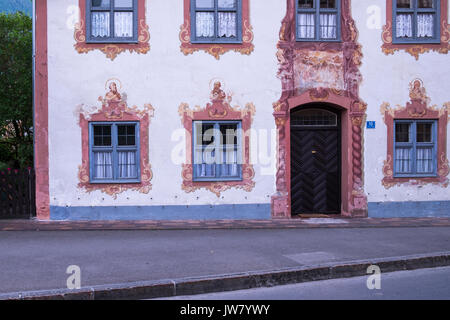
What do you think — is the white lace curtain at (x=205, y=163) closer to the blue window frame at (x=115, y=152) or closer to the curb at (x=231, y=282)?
the blue window frame at (x=115, y=152)

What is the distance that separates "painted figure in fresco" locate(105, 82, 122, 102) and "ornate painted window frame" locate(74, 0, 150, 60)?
71 centimetres

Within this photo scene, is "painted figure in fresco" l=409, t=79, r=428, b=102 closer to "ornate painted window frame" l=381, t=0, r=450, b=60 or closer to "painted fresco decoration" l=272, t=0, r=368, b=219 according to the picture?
"ornate painted window frame" l=381, t=0, r=450, b=60

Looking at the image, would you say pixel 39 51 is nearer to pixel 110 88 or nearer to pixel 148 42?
pixel 110 88

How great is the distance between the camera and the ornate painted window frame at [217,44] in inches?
479

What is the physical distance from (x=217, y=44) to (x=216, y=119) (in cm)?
193

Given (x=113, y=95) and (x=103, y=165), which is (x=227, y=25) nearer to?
(x=113, y=95)

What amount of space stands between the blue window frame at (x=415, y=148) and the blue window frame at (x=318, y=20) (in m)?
3.01

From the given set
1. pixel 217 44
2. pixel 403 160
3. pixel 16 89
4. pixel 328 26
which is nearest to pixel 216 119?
pixel 217 44

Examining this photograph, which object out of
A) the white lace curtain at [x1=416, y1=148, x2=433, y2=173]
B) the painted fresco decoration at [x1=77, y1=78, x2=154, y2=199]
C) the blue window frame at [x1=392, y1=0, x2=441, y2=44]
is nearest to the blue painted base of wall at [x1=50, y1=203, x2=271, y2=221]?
the painted fresco decoration at [x1=77, y1=78, x2=154, y2=199]

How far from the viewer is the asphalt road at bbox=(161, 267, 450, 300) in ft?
18.8

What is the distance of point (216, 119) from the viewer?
12227mm

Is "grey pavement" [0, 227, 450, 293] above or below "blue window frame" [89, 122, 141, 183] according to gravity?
below

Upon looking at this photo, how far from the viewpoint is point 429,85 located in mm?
12672

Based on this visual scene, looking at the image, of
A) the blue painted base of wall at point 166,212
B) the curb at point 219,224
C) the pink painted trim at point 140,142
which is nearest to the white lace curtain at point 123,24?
the pink painted trim at point 140,142
